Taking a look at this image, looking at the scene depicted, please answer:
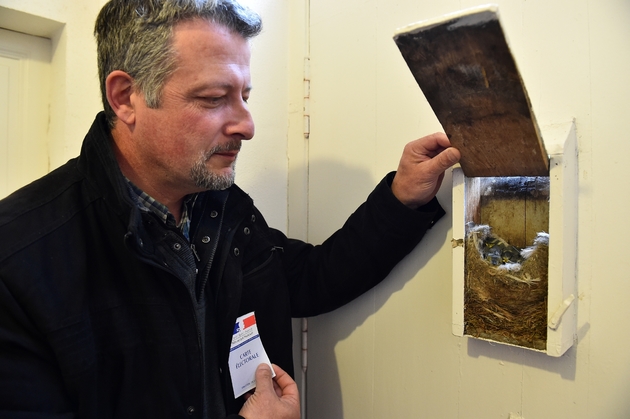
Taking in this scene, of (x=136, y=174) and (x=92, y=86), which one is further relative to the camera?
(x=92, y=86)

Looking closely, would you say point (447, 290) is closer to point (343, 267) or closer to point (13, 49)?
point (343, 267)

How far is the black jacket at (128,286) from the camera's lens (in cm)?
70

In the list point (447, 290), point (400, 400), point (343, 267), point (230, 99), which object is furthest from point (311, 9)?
point (400, 400)

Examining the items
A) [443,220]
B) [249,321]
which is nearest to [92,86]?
[249,321]

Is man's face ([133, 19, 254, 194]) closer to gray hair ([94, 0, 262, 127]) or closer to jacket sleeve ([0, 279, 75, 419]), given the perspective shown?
gray hair ([94, 0, 262, 127])

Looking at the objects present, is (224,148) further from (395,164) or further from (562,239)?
(562,239)

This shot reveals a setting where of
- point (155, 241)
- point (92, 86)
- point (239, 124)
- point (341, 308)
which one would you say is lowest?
point (341, 308)

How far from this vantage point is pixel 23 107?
1.15 meters

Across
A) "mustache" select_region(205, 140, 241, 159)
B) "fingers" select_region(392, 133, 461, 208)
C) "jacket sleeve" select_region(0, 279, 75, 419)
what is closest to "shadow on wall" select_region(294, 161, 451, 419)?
"fingers" select_region(392, 133, 461, 208)

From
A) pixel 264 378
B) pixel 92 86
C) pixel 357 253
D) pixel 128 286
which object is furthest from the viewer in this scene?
pixel 92 86

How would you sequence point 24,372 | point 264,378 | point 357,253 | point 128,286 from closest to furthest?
point 24,372
point 128,286
point 264,378
point 357,253

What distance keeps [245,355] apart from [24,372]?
428mm

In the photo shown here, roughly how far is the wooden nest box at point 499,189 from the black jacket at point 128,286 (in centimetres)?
14

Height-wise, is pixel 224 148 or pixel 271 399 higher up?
pixel 224 148
